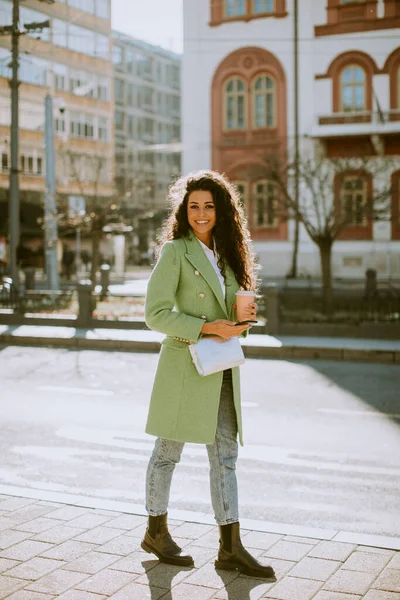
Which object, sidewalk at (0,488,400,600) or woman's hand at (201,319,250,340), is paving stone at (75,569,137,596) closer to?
sidewalk at (0,488,400,600)

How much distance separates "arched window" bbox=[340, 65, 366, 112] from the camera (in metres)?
33.3

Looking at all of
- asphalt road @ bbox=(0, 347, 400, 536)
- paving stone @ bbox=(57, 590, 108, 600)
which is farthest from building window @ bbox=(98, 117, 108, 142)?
paving stone @ bbox=(57, 590, 108, 600)

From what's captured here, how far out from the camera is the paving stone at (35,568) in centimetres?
421

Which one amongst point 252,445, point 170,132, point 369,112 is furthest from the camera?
point 170,132

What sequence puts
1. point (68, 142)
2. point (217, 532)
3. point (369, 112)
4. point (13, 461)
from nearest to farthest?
point (217, 532) → point (13, 461) → point (369, 112) → point (68, 142)

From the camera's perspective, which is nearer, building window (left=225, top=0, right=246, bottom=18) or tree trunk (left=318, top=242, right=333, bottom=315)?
tree trunk (left=318, top=242, right=333, bottom=315)

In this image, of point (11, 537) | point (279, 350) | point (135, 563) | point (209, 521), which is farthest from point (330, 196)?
point (135, 563)

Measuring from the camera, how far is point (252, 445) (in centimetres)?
777

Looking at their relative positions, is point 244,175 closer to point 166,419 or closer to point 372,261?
point 372,261

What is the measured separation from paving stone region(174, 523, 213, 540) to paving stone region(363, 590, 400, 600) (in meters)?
1.14

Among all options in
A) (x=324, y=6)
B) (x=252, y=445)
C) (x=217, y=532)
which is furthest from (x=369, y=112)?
(x=217, y=532)

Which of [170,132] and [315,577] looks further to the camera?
[170,132]

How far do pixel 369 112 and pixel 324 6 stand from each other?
440 centimetres

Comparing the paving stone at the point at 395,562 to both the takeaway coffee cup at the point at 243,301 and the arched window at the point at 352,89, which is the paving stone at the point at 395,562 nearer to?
the takeaway coffee cup at the point at 243,301
